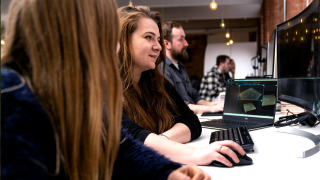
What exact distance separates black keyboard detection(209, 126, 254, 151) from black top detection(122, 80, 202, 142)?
97mm

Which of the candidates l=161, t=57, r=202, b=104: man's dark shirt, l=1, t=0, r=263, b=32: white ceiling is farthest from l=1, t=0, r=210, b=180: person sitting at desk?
l=1, t=0, r=263, b=32: white ceiling

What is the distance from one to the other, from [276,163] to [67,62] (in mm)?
→ 684

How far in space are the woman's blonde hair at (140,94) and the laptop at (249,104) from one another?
0.29m

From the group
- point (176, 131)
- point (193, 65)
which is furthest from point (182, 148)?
point (193, 65)

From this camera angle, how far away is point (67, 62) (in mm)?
426

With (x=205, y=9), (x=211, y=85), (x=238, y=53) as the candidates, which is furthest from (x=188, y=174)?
(x=238, y=53)

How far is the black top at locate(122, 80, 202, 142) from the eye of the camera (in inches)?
37.1

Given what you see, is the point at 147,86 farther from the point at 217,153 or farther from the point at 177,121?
the point at 217,153

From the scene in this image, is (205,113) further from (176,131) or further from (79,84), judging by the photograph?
(79,84)

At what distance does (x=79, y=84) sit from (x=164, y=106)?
32.8 inches

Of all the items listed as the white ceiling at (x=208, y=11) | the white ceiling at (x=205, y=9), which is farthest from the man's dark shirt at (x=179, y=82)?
the white ceiling at (x=205, y=9)

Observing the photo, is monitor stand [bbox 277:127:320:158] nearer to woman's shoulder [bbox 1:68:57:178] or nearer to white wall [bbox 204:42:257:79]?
woman's shoulder [bbox 1:68:57:178]

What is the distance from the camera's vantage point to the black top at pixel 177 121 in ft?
3.09

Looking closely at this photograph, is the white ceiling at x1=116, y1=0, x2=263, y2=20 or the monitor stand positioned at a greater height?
the white ceiling at x1=116, y1=0, x2=263, y2=20
